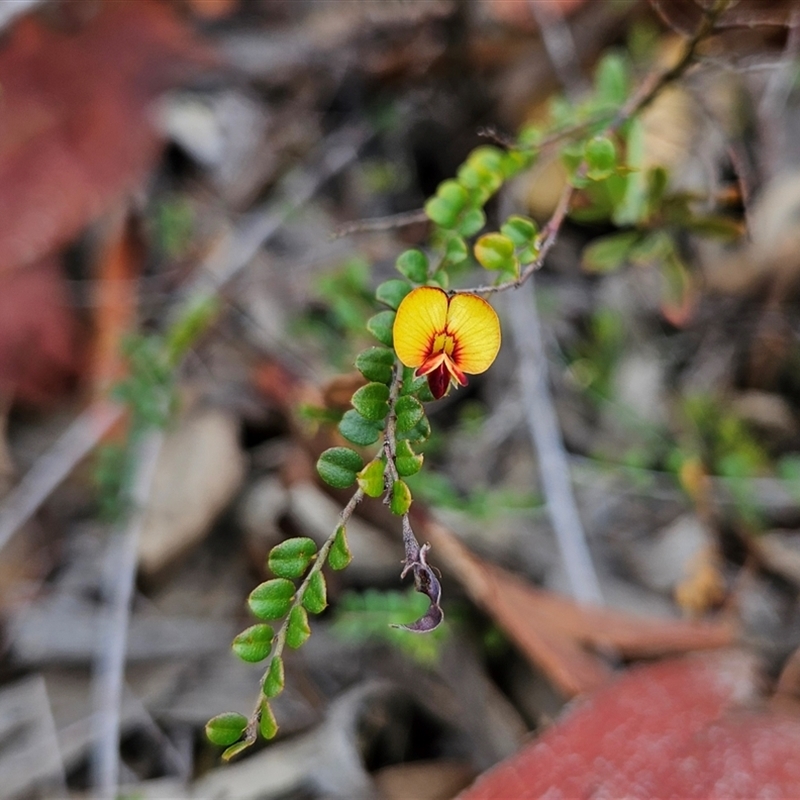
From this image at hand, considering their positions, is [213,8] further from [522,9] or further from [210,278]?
[210,278]

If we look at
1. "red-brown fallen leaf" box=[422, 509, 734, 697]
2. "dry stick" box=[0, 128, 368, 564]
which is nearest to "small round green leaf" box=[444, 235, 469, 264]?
"red-brown fallen leaf" box=[422, 509, 734, 697]

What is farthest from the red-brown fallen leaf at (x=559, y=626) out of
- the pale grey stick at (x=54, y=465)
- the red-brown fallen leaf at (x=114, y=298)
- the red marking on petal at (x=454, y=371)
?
the red-brown fallen leaf at (x=114, y=298)

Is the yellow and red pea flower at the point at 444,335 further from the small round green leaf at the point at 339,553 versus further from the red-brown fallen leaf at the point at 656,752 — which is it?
the red-brown fallen leaf at the point at 656,752

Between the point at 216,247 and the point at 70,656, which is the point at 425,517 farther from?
the point at 216,247

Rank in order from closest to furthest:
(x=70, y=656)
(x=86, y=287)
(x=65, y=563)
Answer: (x=70, y=656) < (x=65, y=563) < (x=86, y=287)

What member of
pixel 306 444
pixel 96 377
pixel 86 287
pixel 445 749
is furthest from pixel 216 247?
pixel 445 749

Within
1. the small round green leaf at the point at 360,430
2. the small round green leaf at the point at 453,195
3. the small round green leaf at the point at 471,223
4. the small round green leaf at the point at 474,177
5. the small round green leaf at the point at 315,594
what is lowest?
the small round green leaf at the point at 315,594
